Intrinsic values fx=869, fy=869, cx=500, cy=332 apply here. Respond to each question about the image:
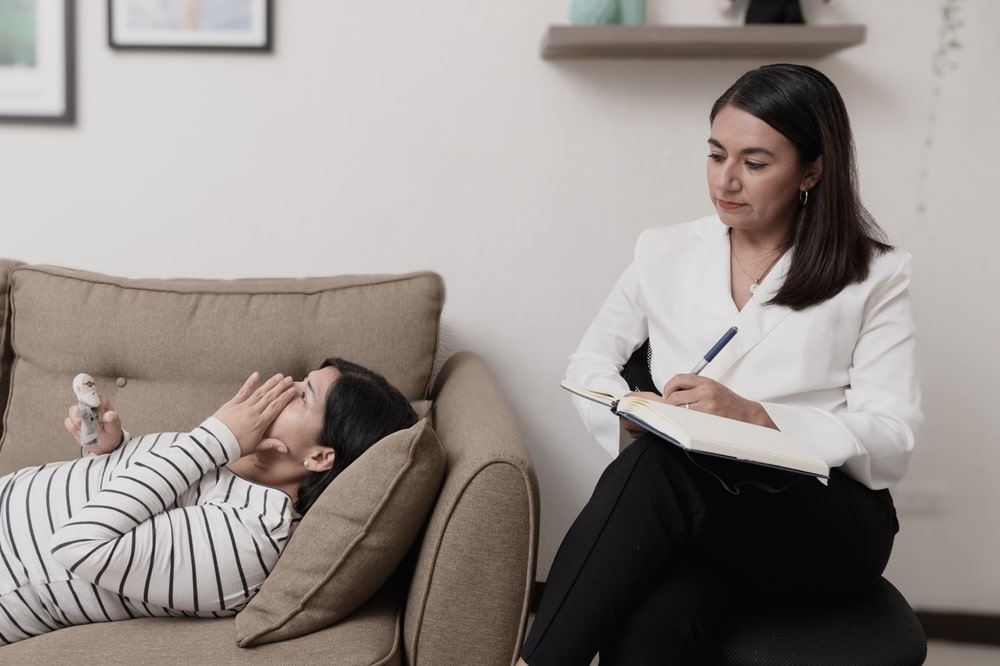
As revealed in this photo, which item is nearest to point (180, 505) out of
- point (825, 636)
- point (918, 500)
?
point (825, 636)

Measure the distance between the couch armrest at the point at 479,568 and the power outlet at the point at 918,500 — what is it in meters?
1.27

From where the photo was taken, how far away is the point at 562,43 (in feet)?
6.10

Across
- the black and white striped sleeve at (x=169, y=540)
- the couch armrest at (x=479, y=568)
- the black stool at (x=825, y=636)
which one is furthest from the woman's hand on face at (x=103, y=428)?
the black stool at (x=825, y=636)

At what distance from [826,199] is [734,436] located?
1.94 feet

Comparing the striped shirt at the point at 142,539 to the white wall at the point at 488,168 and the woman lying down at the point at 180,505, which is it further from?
the white wall at the point at 488,168

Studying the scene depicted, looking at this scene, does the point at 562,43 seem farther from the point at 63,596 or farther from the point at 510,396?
the point at 63,596

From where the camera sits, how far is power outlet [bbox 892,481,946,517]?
2131mm

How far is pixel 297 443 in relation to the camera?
1.42 m

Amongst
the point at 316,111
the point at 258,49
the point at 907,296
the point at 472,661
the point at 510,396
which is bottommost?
the point at 472,661

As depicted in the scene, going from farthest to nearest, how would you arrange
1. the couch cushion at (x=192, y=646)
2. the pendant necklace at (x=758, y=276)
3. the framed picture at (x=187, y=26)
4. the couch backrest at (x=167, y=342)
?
the framed picture at (x=187, y=26) < the couch backrest at (x=167, y=342) < the pendant necklace at (x=758, y=276) < the couch cushion at (x=192, y=646)

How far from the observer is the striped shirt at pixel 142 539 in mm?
1239

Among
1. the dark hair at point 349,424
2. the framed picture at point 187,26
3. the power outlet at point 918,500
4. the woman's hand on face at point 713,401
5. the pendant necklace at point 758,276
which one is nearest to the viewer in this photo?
the woman's hand on face at point 713,401

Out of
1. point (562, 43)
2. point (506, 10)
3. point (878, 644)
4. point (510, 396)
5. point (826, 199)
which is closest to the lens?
point (878, 644)

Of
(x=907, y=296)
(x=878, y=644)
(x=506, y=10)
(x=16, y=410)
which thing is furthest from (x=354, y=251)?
(x=878, y=644)
